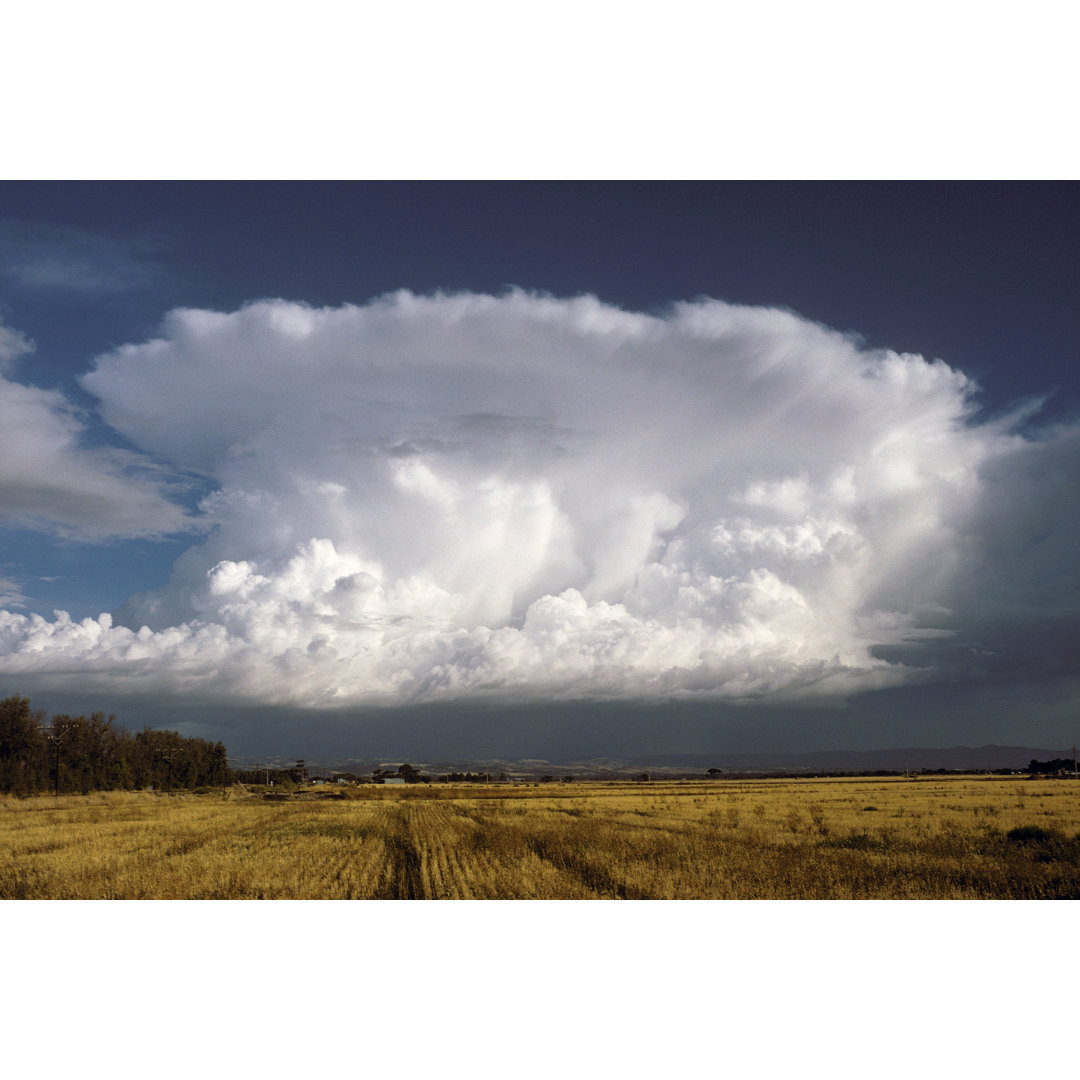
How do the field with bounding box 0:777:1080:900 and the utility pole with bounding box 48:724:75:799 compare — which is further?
the utility pole with bounding box 48:724:75:799

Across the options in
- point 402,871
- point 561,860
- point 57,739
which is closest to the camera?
point 561,860

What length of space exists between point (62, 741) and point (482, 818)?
139ft

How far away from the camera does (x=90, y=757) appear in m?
70.9

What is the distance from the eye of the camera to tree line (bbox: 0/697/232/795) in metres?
53.8

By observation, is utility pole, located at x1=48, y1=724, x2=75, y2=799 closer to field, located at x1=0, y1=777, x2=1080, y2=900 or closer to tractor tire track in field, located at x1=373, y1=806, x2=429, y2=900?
field, located at x1=0, y1=777, x2=1080, y2=900

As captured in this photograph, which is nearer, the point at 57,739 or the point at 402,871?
the point at 402,871

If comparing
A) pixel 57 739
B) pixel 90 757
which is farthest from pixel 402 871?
pixel 90 757

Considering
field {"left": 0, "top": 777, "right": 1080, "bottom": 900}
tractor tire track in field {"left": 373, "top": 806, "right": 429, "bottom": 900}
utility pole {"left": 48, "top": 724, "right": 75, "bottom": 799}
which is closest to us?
field {"left": 0, "top": 777, "right": 1080, "bottom": 900}

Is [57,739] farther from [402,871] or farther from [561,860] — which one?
[561,860]

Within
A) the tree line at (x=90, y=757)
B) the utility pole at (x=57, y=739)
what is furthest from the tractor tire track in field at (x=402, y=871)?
the utility pole at (x=57, y=739)

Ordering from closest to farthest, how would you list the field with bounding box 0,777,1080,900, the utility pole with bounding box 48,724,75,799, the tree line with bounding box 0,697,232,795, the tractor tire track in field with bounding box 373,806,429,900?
the field with bounding box 0,777,1080,900, the tractor tire track in field with bounding box 373,806,429,900, the tree line with bounding box 0,697,232,795, the utility pole with bounding box 48,724,75,799

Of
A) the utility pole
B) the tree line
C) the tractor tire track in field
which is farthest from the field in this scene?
the utility pole

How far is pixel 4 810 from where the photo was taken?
1740 inches
